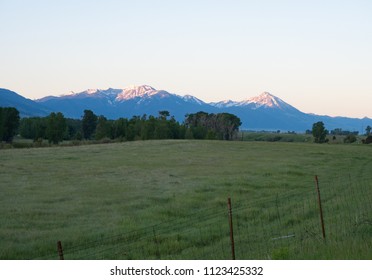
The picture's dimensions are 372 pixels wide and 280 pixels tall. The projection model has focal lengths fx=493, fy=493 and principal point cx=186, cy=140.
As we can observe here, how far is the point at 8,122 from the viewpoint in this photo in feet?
401

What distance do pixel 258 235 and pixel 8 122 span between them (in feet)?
376

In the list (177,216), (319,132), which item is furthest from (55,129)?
(177,216)

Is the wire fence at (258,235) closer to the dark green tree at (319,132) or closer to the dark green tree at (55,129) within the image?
the dark green tree at (55,129)

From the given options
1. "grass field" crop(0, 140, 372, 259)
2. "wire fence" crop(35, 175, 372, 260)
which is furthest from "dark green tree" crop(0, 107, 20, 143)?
"wire fence" crop(35, 175, 372, 260)

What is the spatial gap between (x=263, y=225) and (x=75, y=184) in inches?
685

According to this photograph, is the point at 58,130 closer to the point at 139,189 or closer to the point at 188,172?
the point at 188,172

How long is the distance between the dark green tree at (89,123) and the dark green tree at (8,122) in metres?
39.6

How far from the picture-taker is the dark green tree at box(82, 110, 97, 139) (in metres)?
164

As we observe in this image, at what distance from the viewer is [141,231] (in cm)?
1941

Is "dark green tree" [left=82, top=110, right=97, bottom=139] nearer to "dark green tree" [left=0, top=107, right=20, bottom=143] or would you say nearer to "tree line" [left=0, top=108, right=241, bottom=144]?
"tree line" [left=0, top=108, right=241, bottom=144]

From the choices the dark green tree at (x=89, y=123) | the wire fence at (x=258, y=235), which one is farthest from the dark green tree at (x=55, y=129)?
the wire fence at (x=258, y=235)

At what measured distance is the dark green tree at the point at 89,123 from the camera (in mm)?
163938

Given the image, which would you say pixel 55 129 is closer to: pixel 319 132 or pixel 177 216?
pixel 319 132

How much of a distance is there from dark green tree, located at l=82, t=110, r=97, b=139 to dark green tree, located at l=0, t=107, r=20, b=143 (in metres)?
39.6
